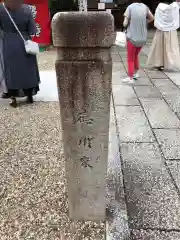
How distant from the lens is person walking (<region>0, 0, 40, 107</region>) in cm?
476

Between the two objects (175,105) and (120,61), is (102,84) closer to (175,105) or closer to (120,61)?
(175,105)

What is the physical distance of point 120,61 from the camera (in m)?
9.32

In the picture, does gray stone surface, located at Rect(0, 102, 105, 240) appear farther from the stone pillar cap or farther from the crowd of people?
the crowd of people

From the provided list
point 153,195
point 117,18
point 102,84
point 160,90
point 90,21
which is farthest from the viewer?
point 117,18

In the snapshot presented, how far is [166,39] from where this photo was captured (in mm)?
7551

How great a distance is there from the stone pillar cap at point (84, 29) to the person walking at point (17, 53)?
10.3 feet

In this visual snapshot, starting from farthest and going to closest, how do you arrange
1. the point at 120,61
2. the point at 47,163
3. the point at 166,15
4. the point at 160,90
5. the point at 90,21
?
the point at 120,61
the point at 166,15
the point at 160,90
the point at 47,163
the point at 90,21

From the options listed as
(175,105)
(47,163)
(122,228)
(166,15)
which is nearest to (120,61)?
(166,15)

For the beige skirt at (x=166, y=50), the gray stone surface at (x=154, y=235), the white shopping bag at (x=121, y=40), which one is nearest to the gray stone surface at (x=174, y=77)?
the beige skirt at (x=166, y=50)

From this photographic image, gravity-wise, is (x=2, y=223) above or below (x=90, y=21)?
below

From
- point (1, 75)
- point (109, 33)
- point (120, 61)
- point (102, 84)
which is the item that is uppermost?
point (109, 33)

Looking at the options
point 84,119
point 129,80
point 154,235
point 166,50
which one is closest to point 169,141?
point 154,235

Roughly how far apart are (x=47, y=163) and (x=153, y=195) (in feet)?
4.10

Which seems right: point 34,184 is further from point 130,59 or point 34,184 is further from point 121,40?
point 130,59
